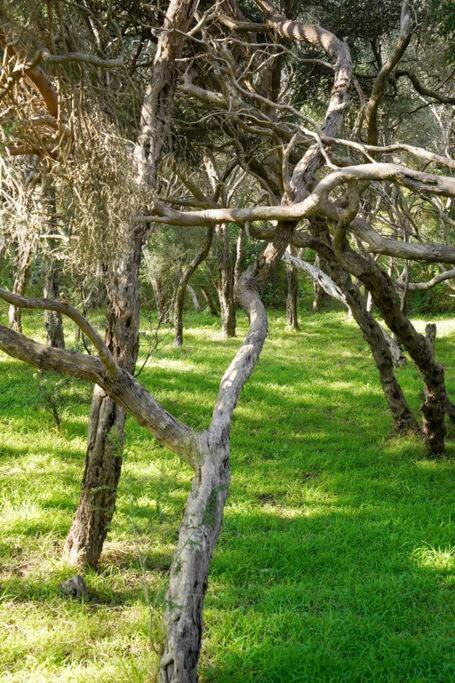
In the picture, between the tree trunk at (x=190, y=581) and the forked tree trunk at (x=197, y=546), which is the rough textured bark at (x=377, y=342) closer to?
the forked tree trunk at (x=197, y=546)

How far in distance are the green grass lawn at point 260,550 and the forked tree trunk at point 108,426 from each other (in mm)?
314

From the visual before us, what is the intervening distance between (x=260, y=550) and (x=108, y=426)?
2020 mm

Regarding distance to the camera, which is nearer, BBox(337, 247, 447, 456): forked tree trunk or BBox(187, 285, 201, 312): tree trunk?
BBox(337, 247, 447, 456): forked tree trunk

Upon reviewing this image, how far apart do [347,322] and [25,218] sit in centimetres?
1718

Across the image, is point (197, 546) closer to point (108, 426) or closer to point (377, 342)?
point (108, 426)

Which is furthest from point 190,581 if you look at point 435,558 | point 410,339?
point 410,339

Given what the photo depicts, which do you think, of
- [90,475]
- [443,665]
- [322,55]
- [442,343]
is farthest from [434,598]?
[442,343]

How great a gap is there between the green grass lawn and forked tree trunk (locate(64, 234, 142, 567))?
314 millimetres

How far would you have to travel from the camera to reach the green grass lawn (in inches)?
180

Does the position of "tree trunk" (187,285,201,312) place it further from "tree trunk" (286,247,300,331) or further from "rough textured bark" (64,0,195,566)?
"rough textured bark" (64,0,195,566)

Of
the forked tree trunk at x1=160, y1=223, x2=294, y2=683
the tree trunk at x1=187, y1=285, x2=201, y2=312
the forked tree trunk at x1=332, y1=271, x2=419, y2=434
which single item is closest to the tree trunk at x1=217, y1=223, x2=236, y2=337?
the tree trunk at x1=187, y1=285, x2=201, y2=312

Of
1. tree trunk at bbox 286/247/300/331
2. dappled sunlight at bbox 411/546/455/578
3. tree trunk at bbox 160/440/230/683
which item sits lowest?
dappled sunlight at bbox 411/546/455/578

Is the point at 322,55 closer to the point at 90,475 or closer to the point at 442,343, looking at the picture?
the point at 90,475

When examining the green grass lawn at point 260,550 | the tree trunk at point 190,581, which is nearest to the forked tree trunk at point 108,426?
the green grass lawn at point 260,550
